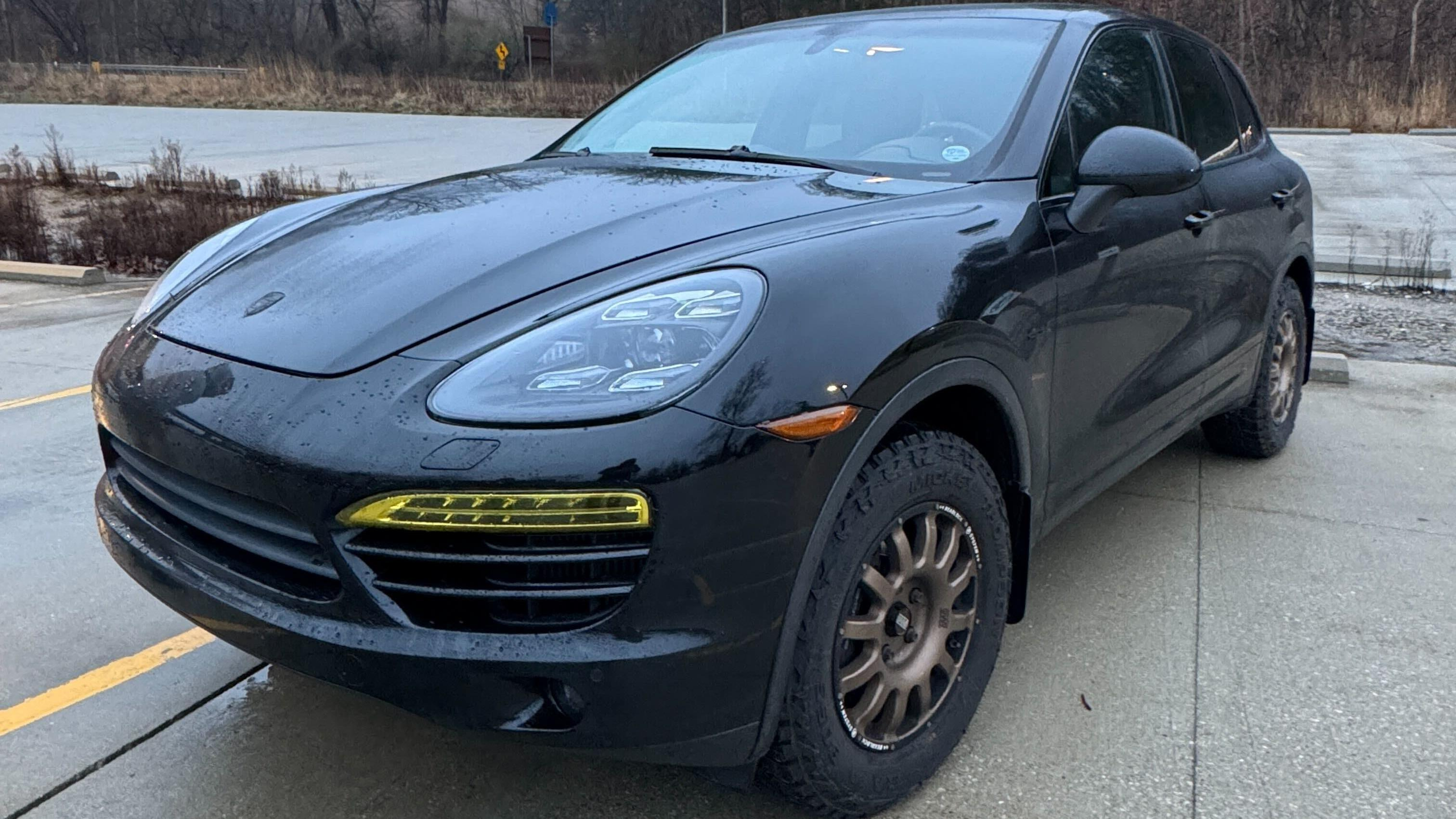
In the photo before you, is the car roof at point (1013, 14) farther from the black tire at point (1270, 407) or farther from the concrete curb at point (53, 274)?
the concrete curb at point (53, 274)

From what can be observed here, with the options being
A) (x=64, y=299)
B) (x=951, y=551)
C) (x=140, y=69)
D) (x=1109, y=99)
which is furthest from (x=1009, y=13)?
(x=140, y=69)

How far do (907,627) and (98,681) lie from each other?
201 centimetres

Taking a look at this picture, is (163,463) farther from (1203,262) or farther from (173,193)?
(173,193)

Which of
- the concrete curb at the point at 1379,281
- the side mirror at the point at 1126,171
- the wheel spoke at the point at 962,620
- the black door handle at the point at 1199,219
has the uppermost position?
the side mirror at the point at 1126,171

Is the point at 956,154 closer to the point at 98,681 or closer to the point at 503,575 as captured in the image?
the point at 503,575

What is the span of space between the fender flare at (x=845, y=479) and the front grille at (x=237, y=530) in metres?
0.74

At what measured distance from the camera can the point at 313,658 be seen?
181 cm

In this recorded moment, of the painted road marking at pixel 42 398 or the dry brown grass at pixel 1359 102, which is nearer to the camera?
the painted road marking at pixel 42 398

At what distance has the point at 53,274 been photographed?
8.52m

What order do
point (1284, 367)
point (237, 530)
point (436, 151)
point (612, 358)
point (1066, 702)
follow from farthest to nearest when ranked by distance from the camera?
point (436, 151) → point (1284, 367) → point (1066, 702) → point (237, 530) → point (612, 358)

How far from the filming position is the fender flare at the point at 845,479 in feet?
6.12

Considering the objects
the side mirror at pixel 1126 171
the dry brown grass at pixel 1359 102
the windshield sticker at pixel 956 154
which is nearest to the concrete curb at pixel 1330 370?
the side mirror at pixel 1126 171

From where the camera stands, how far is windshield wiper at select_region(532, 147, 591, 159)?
335cm

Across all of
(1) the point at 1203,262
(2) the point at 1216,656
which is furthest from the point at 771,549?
(1) the point at 1203,262
